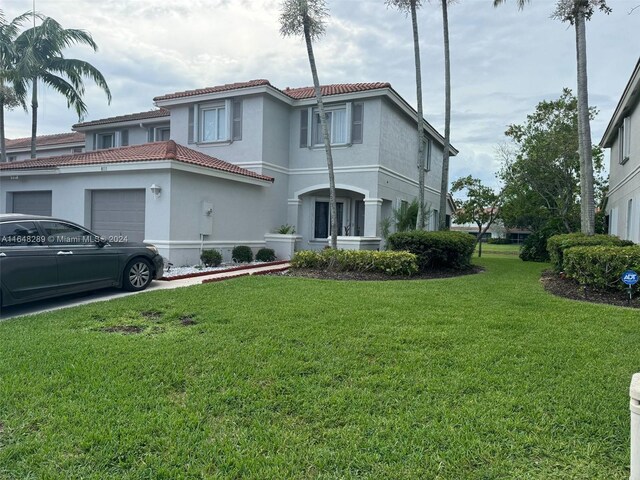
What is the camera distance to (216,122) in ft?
57.8

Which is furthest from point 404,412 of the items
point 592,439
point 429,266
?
point 429,266

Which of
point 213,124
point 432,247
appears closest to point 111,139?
point 213,124

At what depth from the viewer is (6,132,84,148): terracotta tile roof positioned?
998 inches

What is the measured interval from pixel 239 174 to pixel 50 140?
19.2 meters

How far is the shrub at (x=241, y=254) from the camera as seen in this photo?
14.8 meters

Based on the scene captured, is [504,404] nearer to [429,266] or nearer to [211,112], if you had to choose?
[429,266]

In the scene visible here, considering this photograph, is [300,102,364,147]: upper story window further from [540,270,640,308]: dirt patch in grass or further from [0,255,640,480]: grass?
[0,255,640,480]: grass

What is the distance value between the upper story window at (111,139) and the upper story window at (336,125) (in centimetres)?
1000

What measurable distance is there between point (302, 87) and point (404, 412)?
61.0 ft

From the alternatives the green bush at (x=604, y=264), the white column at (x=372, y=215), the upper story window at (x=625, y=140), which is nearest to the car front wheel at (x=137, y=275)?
the white column at (x=372, y=215)

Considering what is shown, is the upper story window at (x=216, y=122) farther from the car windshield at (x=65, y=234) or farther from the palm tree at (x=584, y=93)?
the palm tree at (x=584, y=93)

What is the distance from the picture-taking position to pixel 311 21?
12.9 m

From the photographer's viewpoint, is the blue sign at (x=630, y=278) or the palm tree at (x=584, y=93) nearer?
the blue sign at (x=630, y=278)

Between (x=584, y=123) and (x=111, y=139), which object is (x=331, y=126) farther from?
(x=111, y=139)
